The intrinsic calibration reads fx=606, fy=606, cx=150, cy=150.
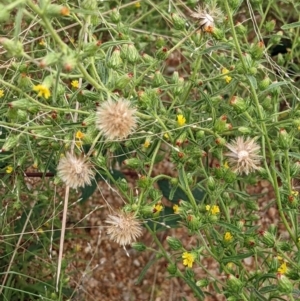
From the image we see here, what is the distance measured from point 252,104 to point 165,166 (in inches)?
39.1

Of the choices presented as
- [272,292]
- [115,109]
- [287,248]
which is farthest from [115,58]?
[272,292]

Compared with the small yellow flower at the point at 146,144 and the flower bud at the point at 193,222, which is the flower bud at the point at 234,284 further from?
the small yellow flower at the point at 146,144

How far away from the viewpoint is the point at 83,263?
245 cm

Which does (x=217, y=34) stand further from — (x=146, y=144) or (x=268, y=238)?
(x=268, y=238)

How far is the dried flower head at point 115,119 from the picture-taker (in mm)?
1311

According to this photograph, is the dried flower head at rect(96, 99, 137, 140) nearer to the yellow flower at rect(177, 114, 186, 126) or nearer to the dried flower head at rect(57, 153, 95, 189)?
the dried flower head at rect(57, 153, 95, 189)

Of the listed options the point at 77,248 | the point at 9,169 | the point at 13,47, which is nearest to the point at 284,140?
the point at 13,47

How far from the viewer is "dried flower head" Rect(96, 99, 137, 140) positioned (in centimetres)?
131

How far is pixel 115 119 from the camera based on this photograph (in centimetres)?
131

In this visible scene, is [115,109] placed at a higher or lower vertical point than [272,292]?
higher

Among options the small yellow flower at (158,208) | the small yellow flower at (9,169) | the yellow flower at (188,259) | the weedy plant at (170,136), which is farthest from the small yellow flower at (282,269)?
the small yellow flower at (9,169)

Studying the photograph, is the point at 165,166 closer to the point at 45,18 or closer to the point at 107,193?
the point at 107,193

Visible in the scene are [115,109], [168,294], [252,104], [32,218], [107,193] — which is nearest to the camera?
[115,109]

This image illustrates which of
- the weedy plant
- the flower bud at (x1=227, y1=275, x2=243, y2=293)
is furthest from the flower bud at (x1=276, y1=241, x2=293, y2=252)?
the flower bud at (x1=227, y1=275, x2=243, y2=293)
